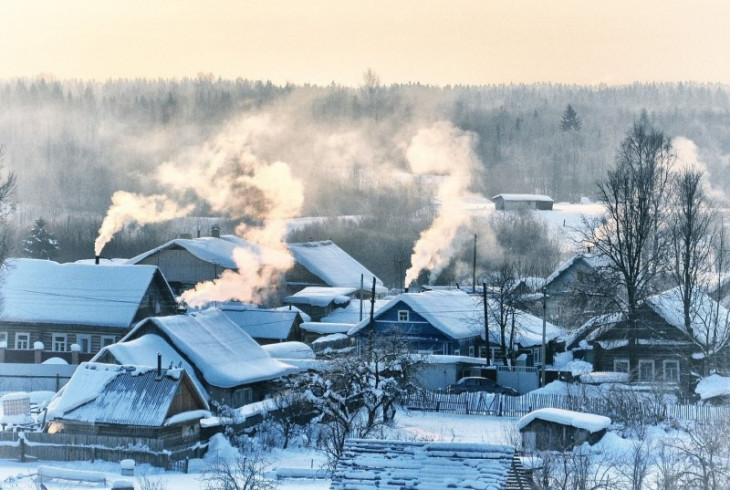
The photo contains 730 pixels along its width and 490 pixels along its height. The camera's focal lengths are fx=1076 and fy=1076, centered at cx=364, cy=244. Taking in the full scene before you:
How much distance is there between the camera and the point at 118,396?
28.6 metres

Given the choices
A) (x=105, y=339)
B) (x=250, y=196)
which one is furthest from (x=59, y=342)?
(x=250, y=196)

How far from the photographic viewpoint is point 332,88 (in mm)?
116875

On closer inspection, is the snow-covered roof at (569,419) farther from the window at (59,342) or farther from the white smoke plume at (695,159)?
the white smoke plume at (695,159)

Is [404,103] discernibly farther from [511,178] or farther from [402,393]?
[402,393]

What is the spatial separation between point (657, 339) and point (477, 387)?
23.1 ft

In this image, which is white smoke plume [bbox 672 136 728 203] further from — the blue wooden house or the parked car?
the parked car

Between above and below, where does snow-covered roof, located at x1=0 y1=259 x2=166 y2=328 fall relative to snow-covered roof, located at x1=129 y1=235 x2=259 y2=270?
below

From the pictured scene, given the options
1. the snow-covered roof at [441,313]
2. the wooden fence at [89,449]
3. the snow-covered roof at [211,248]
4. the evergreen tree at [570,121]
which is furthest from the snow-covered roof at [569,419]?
the evergreen tree at [570,121]

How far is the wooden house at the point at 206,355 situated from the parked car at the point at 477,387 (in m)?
7.06

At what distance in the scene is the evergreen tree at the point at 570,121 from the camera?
5123 inches

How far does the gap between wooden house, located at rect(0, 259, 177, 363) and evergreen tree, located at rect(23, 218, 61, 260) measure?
29546 millimetres


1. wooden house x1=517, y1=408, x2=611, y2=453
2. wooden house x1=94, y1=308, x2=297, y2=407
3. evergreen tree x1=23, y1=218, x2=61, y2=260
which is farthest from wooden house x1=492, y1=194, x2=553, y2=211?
wooden house x1=517, y1=408, x2=611, y2=453

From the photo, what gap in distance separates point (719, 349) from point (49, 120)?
90.6m

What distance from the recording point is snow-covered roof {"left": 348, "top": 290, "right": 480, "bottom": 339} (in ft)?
153
